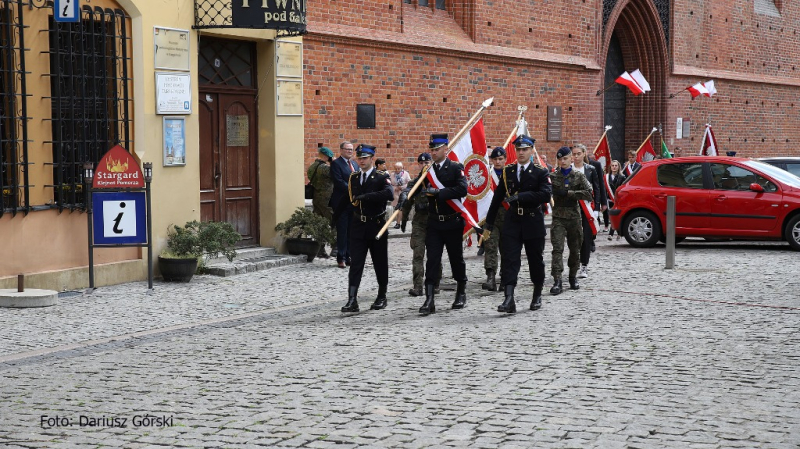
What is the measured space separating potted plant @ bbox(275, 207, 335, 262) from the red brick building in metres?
3.81

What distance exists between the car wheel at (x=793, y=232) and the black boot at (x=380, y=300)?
27.7 feet

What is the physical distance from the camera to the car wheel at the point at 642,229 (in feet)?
60.4

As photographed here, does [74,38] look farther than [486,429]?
Yes

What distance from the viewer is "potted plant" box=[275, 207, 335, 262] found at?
15.9 metres

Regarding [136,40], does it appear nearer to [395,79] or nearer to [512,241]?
[512,241]

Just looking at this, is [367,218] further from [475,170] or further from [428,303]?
→ [475,170]

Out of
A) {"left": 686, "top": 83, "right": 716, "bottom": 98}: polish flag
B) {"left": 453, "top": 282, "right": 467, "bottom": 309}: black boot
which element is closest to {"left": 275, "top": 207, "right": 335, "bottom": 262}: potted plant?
{"left": 453, "top": 282, "right": 467, "bottom": 309}: black boot

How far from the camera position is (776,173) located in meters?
17.9

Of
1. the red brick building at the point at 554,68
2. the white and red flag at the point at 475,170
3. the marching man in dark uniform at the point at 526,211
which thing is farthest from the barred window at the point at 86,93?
the red brick building at the point at 554,68

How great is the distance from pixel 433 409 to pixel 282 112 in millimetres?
10094

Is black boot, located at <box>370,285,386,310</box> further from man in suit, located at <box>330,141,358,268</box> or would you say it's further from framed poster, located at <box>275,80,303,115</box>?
framed poster, located at <box>275,80,303,115</box>

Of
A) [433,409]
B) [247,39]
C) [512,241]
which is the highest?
[247,39]

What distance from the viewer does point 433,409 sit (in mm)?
6832

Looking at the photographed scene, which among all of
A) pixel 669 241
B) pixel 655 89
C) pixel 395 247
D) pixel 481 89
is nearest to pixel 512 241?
pixel 669 241
